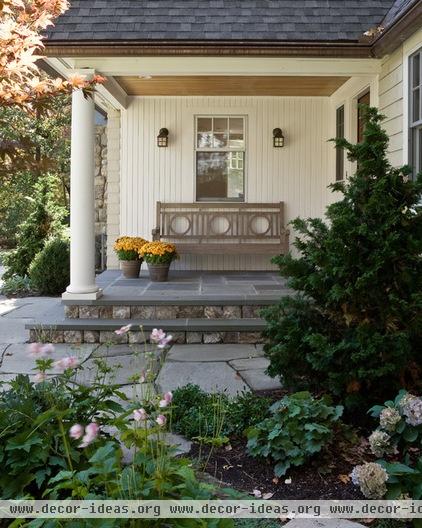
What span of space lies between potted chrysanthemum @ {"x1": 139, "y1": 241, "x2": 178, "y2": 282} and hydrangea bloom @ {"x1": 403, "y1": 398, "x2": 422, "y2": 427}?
4.88m

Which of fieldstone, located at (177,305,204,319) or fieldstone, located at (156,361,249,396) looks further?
fieldstone, located at (177,305,204,319)

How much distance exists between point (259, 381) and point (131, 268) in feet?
12.2

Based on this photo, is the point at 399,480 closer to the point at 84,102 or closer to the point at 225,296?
the point at 225,296

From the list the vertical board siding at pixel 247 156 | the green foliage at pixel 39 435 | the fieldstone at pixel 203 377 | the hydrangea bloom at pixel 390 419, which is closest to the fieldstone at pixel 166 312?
the fieldstone at pixel 203 377

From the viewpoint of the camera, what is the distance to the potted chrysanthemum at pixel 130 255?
781 centimetres

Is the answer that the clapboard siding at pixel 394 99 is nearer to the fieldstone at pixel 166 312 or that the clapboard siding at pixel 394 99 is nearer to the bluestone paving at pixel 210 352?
the bluestone paving at pixel 210 352

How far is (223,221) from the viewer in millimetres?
8867

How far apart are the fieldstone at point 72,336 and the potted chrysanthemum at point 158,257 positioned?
66.2 inches

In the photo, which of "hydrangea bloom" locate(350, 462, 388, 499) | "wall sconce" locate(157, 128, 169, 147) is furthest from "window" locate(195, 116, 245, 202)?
"hydrangea bloom" locate(350, 462, 388, 499)

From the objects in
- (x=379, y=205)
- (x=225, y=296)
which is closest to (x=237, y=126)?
(x=225, y=296)

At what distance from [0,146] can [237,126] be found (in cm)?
670

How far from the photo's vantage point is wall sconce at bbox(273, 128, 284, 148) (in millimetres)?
8906

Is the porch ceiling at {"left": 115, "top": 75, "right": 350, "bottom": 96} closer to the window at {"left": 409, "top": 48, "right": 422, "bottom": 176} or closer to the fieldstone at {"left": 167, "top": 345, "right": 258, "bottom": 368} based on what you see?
the window at {"left": 409, "top": 48, "right": 422, "bottom": 176}

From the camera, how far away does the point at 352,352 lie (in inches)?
132
